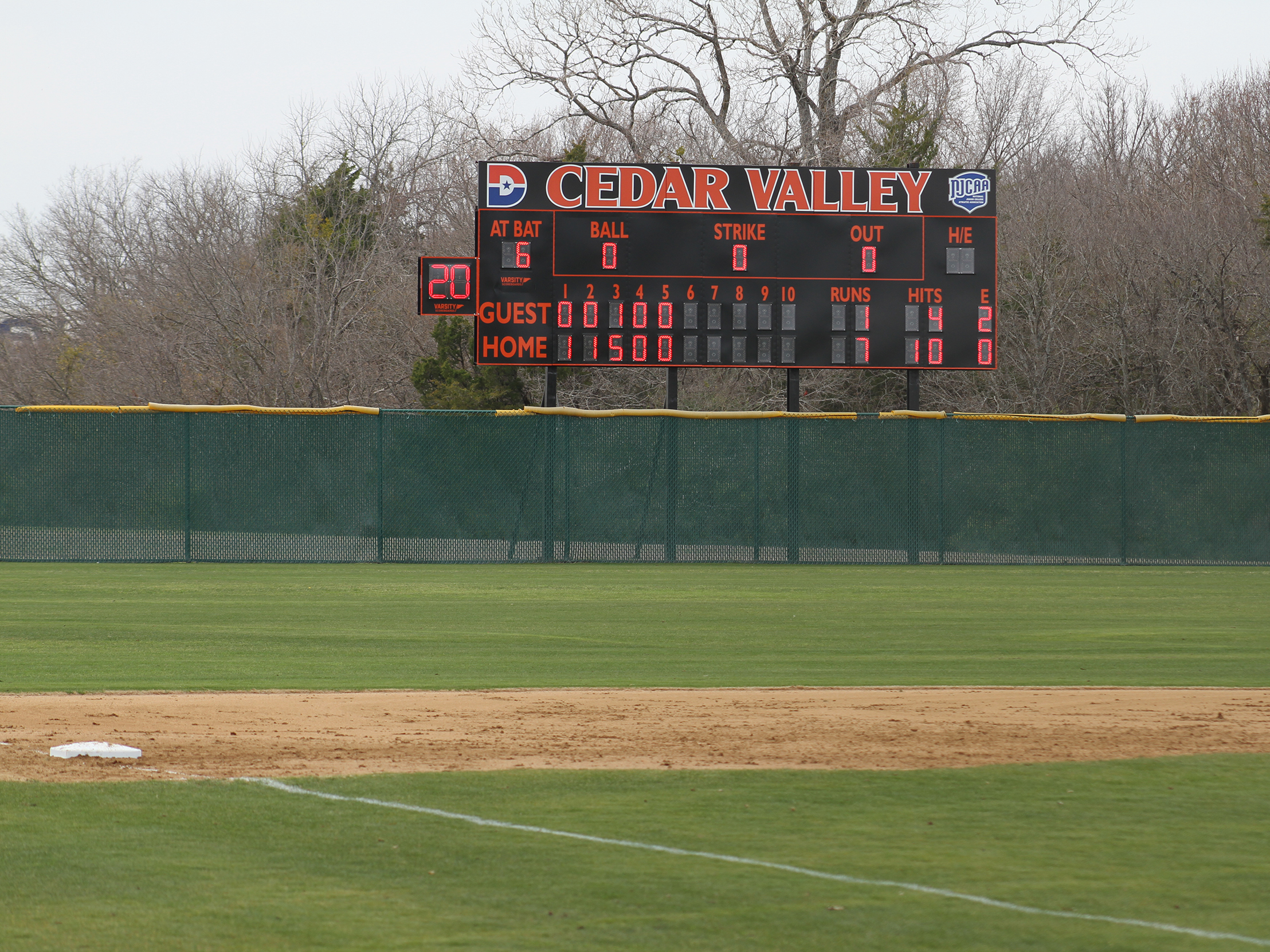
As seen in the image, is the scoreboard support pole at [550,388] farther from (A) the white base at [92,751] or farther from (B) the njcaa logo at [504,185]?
(A) the white base at [92,751]

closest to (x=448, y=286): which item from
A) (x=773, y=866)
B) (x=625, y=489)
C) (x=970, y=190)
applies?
(x=625, y=489)

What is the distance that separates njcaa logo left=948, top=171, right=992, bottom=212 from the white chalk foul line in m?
17.1

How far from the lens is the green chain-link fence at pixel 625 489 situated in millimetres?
19828

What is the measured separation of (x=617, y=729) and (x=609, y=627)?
5346 millimetres

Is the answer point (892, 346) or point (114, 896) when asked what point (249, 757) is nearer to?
point (114, 896)

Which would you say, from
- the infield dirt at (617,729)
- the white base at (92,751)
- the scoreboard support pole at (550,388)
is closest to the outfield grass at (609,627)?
the infield dirt at (617,729)

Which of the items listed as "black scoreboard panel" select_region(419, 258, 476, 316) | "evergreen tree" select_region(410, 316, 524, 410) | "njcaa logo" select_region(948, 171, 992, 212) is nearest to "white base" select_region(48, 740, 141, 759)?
"black scoreboard panel" select_region(419, 258, 476, 316)

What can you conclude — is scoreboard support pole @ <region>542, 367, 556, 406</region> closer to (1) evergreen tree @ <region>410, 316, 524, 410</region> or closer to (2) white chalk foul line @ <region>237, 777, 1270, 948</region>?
(1) evergreen tree @ <region>410, 316, 524, 410</region>

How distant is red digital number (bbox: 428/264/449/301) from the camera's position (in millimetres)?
20422

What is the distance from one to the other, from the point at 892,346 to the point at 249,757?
15.6 m

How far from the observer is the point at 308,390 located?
32.9 m

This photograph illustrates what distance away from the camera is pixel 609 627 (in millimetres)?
13188

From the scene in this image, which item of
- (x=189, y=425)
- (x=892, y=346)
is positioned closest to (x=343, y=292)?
(x=189, y=425)

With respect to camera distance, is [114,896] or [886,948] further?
[114,896]
